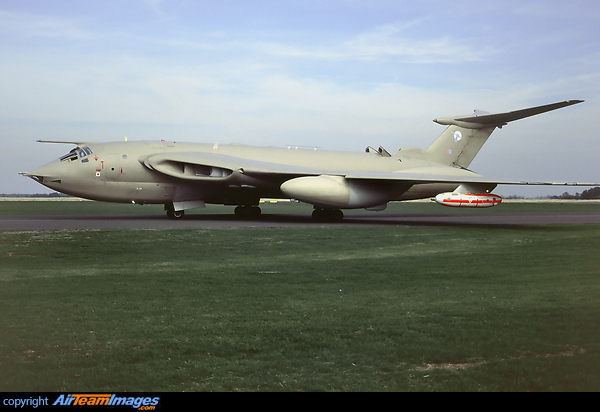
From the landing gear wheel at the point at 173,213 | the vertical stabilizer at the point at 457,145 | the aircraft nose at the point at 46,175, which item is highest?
the vertical stabilizer at the point at 457,145

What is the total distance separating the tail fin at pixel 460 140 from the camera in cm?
2864

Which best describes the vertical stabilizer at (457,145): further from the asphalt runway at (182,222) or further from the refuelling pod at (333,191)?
the refuelling pod at (333,191)

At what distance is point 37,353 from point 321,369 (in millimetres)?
2426

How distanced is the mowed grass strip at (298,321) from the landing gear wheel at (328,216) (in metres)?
Answer: 12.4

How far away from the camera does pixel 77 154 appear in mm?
23203

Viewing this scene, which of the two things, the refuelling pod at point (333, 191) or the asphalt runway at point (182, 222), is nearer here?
the asphalt runway at point (182, 222)

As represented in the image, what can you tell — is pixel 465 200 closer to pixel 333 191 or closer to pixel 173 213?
pixel 333 191

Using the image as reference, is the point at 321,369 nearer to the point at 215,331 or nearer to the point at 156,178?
the point at 215,331

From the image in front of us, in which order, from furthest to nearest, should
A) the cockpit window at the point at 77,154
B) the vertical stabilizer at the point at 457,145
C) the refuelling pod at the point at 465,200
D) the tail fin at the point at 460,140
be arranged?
1. the vertical stabilizer at the point at 457,145
2. the tail fin at the point at 460,140
3. the cockpit window at the point at 77,154
4. the refuelling pod at the point at 465,200

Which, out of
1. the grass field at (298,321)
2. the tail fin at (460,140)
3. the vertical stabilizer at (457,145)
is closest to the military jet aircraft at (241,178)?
the tail fin at (460,140)

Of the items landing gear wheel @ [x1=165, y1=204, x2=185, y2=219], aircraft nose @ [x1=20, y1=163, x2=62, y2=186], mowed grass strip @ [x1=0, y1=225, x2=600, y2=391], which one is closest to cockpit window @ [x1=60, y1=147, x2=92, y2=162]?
aircraft nose @ [x1=20, y1=163, x2=62, y2=186]

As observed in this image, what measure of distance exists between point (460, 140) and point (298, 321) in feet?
81.9

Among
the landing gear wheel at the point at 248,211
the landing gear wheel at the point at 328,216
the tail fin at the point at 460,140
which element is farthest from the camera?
the tail fin at the point at 460,140
